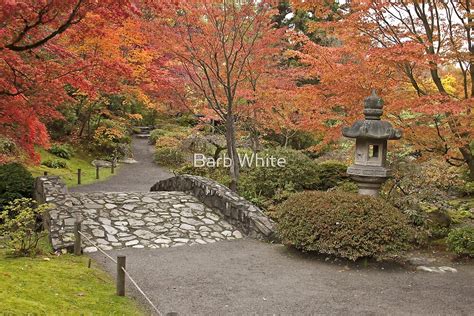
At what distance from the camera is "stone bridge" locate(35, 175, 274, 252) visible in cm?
886

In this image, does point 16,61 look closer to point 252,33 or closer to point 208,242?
point 208,242

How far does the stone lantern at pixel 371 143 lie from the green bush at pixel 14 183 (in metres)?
8.32

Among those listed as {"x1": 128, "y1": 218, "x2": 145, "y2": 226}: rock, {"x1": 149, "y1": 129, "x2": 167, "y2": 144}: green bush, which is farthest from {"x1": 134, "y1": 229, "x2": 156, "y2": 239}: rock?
{"x1": 149, "y1": 129, "x2": 167, "y2": 144}: green bush

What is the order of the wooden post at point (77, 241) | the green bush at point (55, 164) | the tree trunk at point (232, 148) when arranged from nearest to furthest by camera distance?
the wooden post at point (77, 241)
the tree trunk at point (232, 148)
the green bush at point (55, 164)

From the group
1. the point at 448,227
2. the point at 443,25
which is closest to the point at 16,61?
the point at 443,25

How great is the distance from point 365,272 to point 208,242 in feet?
10.9

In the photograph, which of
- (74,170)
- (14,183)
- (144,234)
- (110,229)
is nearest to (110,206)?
(110,229)

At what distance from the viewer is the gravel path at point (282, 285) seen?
570 cm

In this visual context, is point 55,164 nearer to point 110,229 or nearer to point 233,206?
point 110,229

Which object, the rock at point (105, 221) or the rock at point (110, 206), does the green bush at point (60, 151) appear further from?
the rock at point (105, 221)

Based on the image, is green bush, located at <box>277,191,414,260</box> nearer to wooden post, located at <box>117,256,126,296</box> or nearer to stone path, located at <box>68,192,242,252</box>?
stone path, located at <box>68,192,242,252</box>

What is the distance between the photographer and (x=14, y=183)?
37.7 ft

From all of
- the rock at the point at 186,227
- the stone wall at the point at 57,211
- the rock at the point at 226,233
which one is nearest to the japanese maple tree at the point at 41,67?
the stone wall at the point at 57,211

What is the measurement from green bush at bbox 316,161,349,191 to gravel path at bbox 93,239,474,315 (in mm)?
6153
